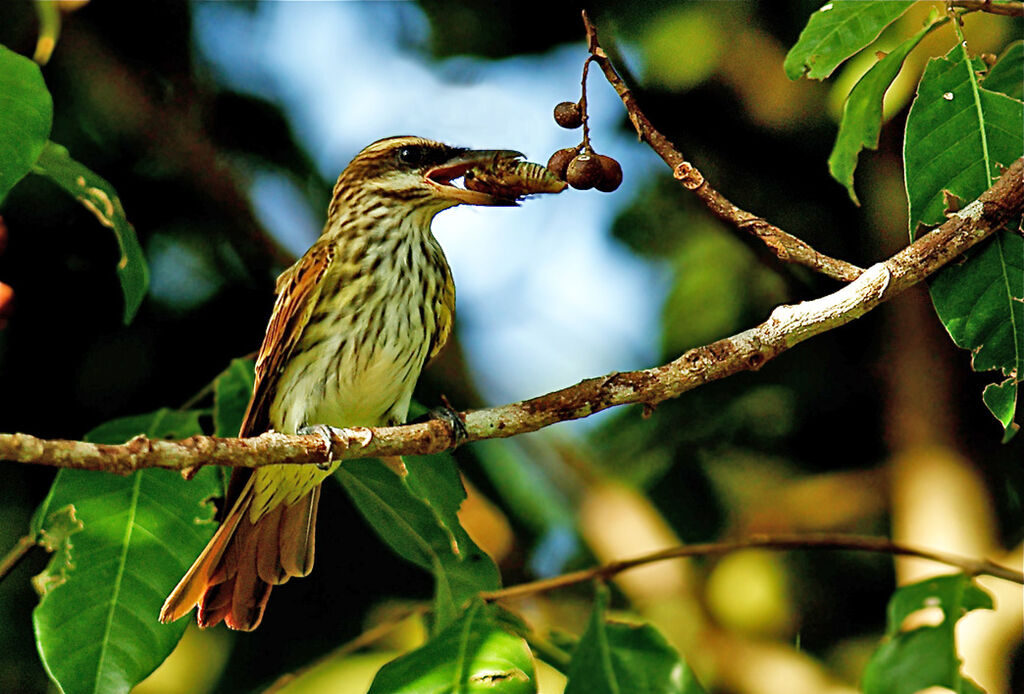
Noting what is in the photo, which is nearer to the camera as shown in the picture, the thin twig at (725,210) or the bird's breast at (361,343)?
the thin twig at (725,210)

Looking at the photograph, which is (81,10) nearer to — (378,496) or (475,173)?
(475,173)

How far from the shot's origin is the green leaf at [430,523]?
2010 millimetres

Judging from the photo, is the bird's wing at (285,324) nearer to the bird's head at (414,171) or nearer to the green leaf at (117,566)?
the green leaf at (117,566)

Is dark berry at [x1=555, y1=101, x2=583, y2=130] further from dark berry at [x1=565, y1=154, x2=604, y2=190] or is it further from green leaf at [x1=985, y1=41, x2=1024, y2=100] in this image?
green leaf at [x1=985, y1=41, x2=1024, y2=100]

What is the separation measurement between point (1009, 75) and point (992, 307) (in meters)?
0.40

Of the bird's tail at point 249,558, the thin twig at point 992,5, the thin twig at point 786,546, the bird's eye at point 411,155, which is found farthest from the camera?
the bird's eye at point 411,155

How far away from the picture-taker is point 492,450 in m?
3.41

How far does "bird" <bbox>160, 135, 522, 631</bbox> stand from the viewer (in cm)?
228

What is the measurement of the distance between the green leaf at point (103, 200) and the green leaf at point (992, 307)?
1.44m

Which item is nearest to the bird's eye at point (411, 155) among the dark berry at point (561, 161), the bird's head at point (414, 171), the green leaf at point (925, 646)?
the bird's head at point (414, 171)

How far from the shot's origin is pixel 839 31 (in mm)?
1726

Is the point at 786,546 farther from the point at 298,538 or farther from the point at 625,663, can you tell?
the point at 298,538

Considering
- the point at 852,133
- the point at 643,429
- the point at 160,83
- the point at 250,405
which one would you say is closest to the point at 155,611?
the point at 250,405

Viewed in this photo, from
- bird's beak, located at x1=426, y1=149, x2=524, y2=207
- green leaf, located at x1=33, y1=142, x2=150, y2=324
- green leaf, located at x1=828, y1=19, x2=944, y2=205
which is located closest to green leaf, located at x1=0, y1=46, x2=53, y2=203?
green leaf, located at x1=33, y1=142, x2=150, y2=324
